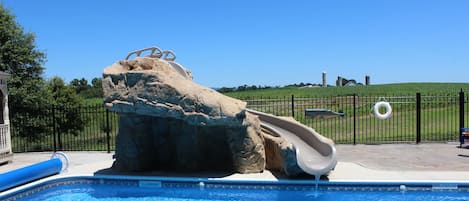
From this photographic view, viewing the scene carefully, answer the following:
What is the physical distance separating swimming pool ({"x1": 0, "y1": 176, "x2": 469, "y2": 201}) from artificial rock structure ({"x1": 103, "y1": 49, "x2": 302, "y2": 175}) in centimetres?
58

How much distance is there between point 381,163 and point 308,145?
6.85 ft

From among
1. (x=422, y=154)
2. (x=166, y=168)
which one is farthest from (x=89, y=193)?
(x=422, y=154)

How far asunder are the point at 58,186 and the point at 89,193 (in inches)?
39.3

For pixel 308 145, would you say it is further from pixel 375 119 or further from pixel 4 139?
pixel 375 119

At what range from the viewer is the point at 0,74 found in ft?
36.4

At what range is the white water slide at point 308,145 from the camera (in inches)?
326

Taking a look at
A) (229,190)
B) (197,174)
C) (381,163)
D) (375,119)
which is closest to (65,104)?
(197,174)

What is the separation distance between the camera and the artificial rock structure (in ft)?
27.3

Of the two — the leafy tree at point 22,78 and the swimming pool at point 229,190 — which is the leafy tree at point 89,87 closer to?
the leafy tree at point 22,78

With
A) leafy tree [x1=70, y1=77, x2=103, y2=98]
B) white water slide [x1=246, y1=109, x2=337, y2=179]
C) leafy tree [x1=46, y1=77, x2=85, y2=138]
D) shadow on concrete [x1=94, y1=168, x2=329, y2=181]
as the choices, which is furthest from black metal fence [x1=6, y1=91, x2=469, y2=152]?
leafy tree [x1=70, y1=77, x2=103, y2=98]

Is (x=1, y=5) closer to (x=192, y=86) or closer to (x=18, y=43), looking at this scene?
(x=18, y=43)

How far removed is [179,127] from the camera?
946cm

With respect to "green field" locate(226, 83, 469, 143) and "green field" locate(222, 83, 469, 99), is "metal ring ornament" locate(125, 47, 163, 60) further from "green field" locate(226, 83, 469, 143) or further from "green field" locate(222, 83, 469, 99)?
"green field" locate(222, 83, 469, 99)

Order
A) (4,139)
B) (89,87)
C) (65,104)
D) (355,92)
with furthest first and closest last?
(89,87), (355,92), (65,104), (4,139)
